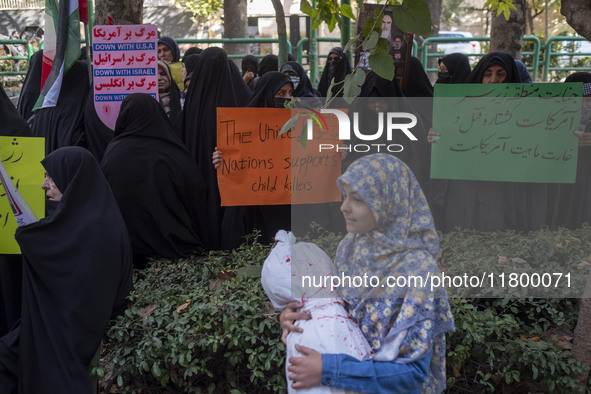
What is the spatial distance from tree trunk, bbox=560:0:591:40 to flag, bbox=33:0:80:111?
3.46m

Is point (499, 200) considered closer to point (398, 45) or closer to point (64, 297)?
point (398, 45)

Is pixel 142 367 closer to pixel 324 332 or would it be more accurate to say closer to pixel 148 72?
pixel 324 332

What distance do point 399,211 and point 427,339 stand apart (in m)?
0.39

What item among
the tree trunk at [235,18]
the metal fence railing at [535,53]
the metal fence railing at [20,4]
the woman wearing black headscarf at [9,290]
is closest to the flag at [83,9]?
the woman wearing black headscarf at [9,290]

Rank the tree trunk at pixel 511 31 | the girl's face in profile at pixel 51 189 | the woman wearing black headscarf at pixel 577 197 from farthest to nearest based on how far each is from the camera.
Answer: the tree trunk at pixel 511 31
the woman wearing black headscarf at pixel 577 197
the girl's face in profile at pixel 51 189

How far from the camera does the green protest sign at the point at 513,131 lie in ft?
13.4

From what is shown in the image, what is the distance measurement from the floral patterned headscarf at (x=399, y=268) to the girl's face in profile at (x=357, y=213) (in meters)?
0.02

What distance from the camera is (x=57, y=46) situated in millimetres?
4973

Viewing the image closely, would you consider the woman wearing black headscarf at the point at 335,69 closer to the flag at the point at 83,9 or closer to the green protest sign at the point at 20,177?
the flag at the point at 83,9

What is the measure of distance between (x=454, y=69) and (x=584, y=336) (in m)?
3.37

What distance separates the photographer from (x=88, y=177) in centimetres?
308

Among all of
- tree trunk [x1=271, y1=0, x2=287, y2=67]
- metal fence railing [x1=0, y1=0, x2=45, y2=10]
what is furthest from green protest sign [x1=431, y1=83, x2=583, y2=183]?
metal fence railing [x1=0, y1=0, x2=45, y2=10]

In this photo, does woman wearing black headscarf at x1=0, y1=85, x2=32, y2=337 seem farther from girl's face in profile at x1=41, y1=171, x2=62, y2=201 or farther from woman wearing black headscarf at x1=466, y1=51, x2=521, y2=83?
woman wearing black headscarf at x1=466, y1=51, x2=521, y2=83

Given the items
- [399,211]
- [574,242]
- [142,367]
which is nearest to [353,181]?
[399,211]
